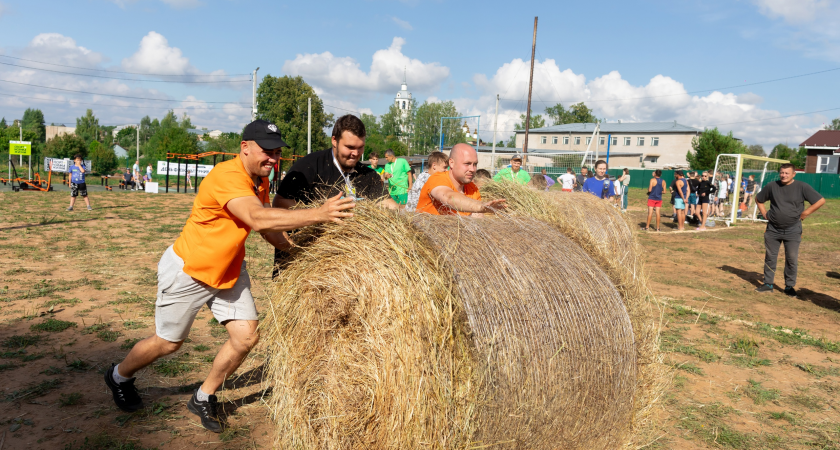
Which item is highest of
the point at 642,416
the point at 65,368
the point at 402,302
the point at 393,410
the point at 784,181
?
the point at 784,181

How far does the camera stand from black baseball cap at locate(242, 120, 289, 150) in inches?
129

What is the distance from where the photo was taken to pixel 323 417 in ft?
Answer: 10.2

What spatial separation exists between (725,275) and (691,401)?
22.6 ft

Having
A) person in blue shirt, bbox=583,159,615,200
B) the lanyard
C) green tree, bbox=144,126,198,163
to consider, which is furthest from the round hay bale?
green tree, bbox=144,126,198,163

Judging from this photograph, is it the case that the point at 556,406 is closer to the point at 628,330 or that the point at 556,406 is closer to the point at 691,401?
the point at 628,330

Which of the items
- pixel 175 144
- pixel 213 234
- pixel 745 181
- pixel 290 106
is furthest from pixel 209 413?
pixel 175 144

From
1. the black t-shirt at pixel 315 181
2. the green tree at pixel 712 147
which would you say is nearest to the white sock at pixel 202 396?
the black t-shirt at pixel 315 181

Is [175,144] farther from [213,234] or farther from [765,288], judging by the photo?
[213,234]

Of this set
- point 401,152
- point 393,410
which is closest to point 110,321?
point 393,410

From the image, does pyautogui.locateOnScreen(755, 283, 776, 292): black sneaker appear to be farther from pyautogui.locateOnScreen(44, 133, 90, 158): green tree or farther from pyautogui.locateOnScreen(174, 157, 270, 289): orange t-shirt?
pyautogui.locateOnScreen(44, 133, 90, 158): green tree

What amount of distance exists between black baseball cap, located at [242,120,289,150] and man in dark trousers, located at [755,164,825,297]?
27.5 feet

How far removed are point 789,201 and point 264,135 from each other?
8.81 metres

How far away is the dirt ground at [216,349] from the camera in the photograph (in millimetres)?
3727

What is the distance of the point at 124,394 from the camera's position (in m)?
3.81
